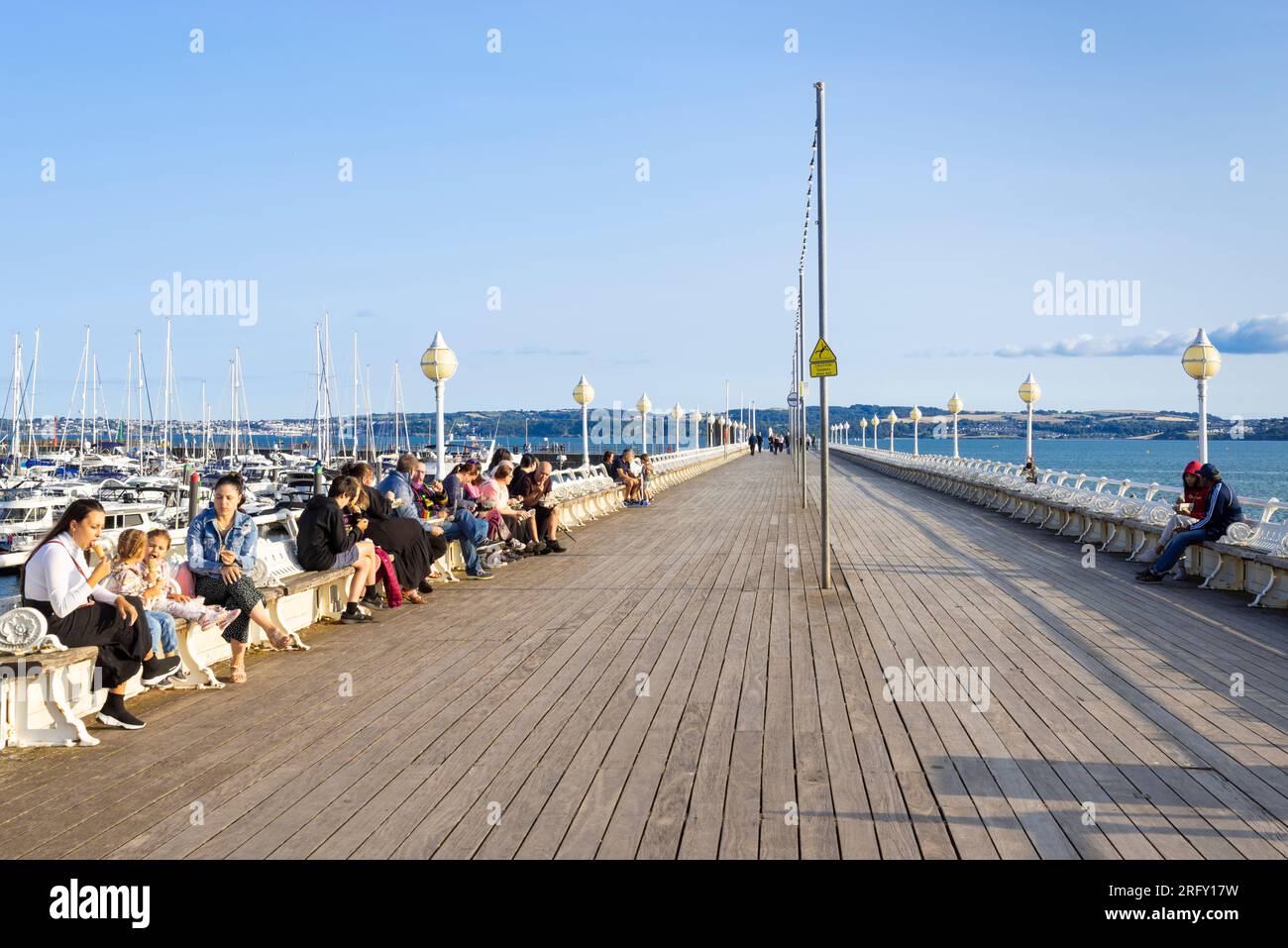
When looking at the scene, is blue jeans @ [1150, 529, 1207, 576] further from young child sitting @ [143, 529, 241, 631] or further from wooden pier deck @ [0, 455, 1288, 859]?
young child sitting @ [143, 529, 241, 631]

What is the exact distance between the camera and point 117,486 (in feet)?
137

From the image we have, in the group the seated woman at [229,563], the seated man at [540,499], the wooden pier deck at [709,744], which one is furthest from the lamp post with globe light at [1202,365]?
the seated woman at [229,563]

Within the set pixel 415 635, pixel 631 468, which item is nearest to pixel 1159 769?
pixel 415 635

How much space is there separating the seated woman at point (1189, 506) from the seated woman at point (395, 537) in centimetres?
717

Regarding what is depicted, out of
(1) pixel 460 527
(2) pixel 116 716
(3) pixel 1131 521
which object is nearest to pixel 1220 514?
(3) pixel 1131 521

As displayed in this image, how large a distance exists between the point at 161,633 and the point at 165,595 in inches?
18.3

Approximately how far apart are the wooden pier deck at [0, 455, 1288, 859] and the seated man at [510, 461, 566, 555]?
14.0 ft

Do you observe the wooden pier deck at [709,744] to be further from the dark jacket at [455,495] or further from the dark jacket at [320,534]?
the dark jacket at [455,495]

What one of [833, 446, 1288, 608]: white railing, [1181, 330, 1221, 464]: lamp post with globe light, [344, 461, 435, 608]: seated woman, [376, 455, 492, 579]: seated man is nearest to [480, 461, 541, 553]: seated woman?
[376, 455, 492, 579]: seated man

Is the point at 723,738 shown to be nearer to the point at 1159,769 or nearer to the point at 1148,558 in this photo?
the point at 1159,769

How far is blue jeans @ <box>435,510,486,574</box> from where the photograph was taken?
36.5 ft
